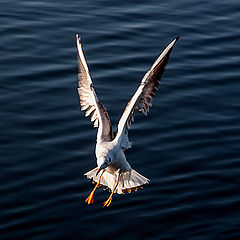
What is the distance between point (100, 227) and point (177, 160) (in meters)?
2.54

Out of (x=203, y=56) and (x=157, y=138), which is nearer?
(x=157, y=138)

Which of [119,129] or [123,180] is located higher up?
[119,129]

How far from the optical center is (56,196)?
12.6 metres

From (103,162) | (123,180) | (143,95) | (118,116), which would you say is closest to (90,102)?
(143,95)

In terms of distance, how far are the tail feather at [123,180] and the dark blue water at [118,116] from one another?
0.61 m

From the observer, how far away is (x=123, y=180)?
11961 millimetres

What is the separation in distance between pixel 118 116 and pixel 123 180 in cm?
325

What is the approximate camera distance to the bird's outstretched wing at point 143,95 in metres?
11.1

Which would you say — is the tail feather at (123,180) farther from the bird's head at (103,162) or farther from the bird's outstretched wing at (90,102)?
the bird's head at (103,162)

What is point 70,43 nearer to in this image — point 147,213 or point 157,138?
point 157,138

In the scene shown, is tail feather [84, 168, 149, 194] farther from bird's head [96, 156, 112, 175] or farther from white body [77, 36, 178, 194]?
bird's head [96, 156, 112, 175]

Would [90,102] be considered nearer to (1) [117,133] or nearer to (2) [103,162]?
(1) [117,133]

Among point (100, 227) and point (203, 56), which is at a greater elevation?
point (203, 56)

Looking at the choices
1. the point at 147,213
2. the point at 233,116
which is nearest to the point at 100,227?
the point at 147,213
